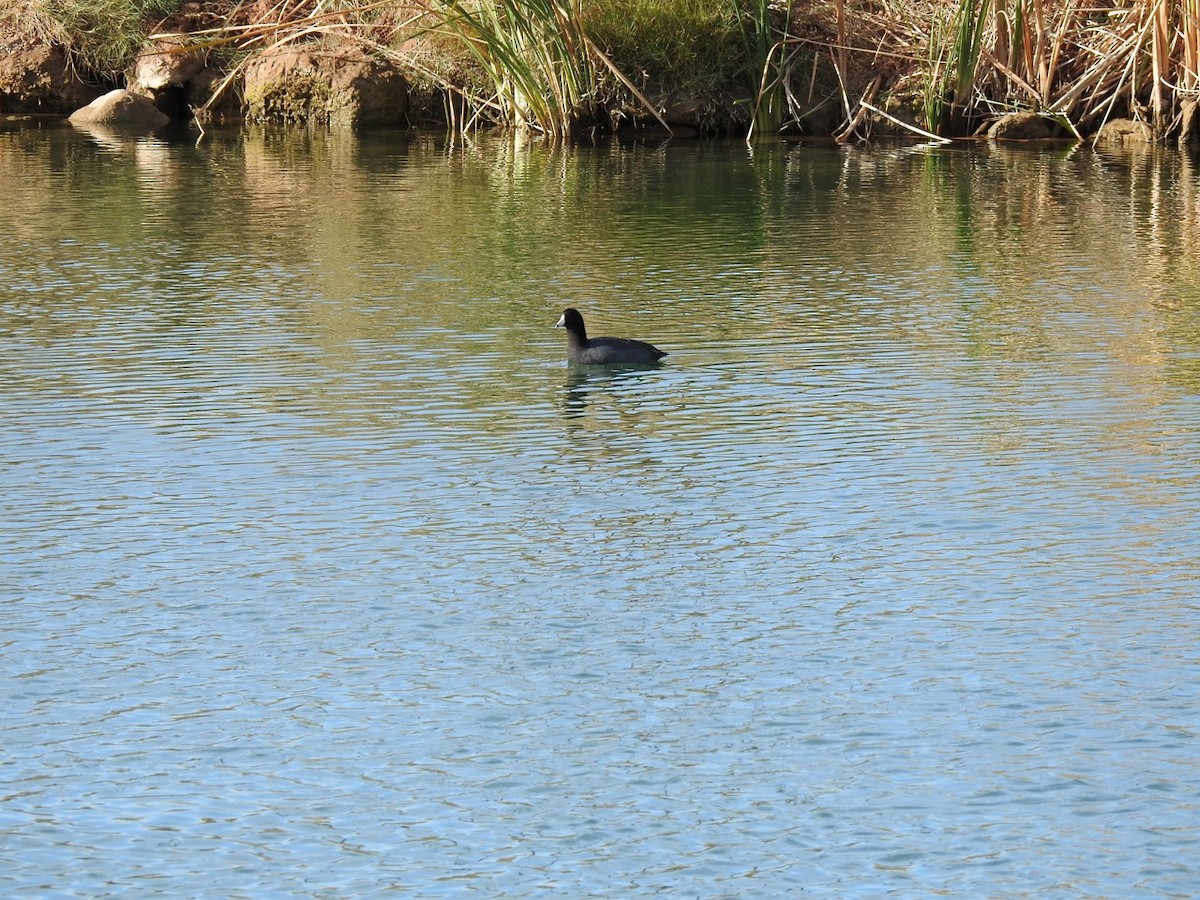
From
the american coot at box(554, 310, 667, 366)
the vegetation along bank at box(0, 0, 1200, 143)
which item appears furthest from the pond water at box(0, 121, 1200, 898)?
the vegetation along bank at box(0, 0, 1200, 143)

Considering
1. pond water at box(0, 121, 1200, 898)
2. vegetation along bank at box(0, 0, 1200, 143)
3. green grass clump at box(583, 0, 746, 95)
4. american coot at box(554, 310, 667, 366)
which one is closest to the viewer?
pond water at box(0, 121, 1200, 898)

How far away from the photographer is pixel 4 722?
18.9 feet

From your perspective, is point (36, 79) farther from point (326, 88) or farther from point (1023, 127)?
point (1023, 127)

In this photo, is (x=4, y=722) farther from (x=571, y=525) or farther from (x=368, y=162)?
(x=368, y=162)

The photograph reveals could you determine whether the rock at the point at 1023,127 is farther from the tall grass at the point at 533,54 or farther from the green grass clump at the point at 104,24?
the green grass clump at the point at 104,24

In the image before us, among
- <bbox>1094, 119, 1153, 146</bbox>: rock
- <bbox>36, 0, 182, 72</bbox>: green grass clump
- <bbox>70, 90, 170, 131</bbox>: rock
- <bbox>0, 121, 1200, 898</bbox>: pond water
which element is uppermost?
<bbox>36, 0, 182, 72</bbox>: green grass clump

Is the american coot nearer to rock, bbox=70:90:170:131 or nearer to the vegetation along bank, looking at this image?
the vegetation along bank

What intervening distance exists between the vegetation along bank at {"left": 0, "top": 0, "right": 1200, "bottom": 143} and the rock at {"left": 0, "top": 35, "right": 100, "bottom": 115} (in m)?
0.22

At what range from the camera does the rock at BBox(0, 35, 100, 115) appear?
26.9 m

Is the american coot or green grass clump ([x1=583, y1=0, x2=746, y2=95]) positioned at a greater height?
green grass clump ([x1=583, y1=0, x2=746, y2=95])

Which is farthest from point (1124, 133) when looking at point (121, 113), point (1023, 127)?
point (121, 113)

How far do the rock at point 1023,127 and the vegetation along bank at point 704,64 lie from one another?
0.02 metres

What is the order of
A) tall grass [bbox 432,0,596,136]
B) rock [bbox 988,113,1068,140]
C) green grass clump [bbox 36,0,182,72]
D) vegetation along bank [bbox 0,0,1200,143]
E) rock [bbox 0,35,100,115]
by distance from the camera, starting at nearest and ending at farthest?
tall grass [bbox 432,0,596,136], vegetation along bank [bbox 0,0,1200,143], rock [bbox 988,113,1068,140], green grass clump [bbox 36,0,182,72], rock [bbox 0,35,100,115]

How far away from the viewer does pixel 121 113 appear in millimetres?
25719
